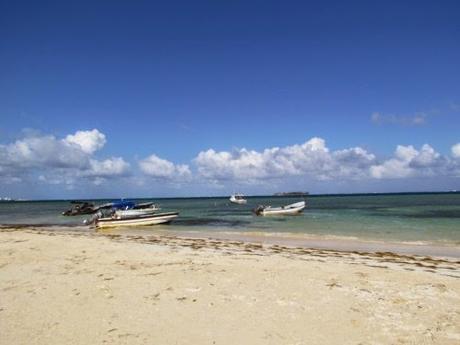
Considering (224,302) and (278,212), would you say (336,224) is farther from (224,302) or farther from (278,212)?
(224,302)

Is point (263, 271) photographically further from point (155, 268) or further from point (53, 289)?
point (53, 289)

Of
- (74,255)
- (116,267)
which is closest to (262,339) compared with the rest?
(116,267)

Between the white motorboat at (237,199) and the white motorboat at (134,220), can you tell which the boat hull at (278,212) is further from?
the white motorboat at (237,199)

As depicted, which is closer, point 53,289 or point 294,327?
point 294,327

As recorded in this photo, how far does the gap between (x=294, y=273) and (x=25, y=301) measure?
23.4 ft

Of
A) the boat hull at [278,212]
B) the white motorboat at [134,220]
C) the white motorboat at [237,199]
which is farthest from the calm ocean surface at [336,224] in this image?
the white motorboat at [237,199]

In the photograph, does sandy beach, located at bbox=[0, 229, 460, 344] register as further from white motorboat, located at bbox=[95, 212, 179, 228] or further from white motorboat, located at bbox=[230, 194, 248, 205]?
white motorboat, located at bbox=[230, 194, 248, 205]

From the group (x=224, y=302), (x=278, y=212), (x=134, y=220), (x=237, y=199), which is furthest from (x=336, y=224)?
(x=237, y=199)

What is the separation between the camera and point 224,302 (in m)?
8.48

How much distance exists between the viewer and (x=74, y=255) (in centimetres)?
1512

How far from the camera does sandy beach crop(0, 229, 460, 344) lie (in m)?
6.68

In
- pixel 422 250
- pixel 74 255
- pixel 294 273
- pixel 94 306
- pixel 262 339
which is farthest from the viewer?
pixel 422 250

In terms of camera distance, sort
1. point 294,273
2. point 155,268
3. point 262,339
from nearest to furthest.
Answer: point 262,339 < point 294,273 < point 155,268

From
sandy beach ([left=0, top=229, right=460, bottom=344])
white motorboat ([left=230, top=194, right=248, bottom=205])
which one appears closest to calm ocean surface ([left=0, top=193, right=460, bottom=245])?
sandy beach ([left=0, top=229, right=460, bottom=344])
